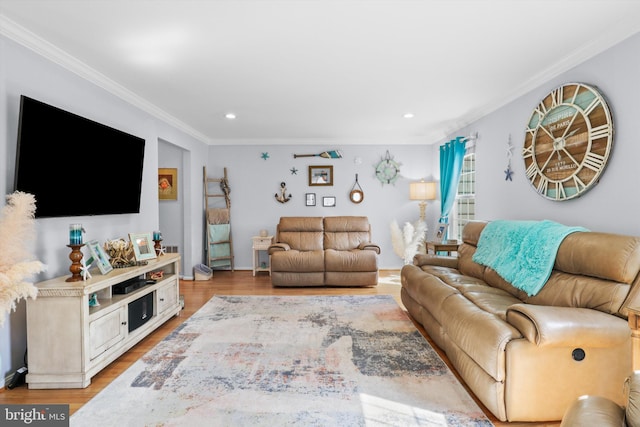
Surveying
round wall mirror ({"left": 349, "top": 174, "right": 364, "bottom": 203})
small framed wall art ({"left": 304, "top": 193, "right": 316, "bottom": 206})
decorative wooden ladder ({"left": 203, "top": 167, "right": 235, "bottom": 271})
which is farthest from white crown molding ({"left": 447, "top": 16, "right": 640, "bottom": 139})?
decorative wooden ladder ({"left": 203, "top": 167, "right": 235, "bottom": 271})

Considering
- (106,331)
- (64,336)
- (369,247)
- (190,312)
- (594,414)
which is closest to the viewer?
(594,414)

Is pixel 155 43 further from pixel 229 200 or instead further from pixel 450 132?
pixel 450 132

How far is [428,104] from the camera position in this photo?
164 inches

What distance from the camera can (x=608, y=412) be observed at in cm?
115

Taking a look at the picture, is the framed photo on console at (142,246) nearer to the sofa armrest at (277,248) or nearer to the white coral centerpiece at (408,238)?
the sofa armrest at (277,248)

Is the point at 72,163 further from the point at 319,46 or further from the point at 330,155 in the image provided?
the point at 330,155

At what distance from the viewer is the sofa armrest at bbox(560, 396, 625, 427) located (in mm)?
1101

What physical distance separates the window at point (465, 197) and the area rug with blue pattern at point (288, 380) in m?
2.35

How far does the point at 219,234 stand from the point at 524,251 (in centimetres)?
474

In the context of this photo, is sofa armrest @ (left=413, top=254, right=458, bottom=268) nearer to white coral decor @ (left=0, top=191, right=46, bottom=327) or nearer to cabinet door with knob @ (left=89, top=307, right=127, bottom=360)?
cabinet door with knob @ (left=89, top=307, right=127, bottom=360)

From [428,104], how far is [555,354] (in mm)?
3079

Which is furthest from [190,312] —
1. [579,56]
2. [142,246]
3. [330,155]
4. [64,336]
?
[579,56]

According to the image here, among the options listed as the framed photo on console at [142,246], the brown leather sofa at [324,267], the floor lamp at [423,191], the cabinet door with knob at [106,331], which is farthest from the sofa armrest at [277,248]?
the cabinet door with knob at [106,331]

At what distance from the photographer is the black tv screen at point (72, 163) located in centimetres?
233
